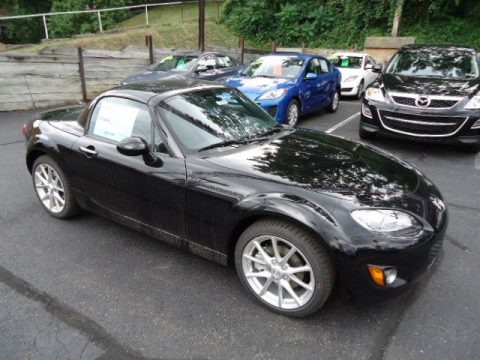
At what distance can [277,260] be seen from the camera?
2561 mm

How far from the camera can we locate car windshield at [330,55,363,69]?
1273cm

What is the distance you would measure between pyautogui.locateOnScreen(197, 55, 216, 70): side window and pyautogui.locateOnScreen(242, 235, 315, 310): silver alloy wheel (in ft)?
27.7

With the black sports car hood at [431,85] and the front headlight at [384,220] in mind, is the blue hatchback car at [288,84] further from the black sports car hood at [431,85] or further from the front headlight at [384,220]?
the front headlight at [384,220]

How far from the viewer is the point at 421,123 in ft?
19.2

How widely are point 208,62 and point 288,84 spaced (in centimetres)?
A: 380

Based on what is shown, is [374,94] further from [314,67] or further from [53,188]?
[53,188]

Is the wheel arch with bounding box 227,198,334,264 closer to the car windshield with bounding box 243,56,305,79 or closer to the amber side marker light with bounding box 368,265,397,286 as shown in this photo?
the amber side marker light with bounding box 368,265,397,286

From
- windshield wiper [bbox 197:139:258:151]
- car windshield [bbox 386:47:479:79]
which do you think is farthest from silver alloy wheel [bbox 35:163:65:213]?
car windshield [bbox 386:47:479:79]

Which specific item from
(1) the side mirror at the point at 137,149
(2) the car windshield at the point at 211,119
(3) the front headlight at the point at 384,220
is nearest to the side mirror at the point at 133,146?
(1) the side mirror at the point at 137,149

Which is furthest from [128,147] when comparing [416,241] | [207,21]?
[207,21]

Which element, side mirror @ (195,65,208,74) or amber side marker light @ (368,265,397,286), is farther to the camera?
side mirror @ (195,65,208,74)

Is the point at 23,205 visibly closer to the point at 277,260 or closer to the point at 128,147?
the point at 128,147

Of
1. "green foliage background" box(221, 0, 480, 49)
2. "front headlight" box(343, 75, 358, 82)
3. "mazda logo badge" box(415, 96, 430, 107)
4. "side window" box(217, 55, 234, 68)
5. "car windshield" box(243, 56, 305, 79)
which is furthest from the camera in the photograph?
"green foliage background" box(221, 0, 480, 49)

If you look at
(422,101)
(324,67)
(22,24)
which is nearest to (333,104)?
(324,67)
